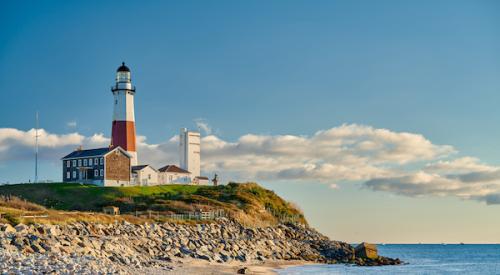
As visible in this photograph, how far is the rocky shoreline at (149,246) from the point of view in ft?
87.2

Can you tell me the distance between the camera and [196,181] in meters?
85.8

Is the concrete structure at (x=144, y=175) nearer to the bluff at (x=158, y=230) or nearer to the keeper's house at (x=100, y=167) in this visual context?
the keeper's house at (x=100, y=167)

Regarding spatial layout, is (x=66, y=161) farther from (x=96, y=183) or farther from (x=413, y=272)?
(x=413, y=272)

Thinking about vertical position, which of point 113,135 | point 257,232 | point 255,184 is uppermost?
point 113,135

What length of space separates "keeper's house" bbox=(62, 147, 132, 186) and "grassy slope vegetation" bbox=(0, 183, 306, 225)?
2.60m

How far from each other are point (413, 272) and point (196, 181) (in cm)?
4332

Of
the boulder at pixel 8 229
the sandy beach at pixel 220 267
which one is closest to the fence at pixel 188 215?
the sandy beach at pixel 220 267

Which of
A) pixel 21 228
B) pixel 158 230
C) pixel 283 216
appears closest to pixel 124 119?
pixel 283 216

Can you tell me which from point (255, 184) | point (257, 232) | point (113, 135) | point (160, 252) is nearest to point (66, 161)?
point (113, 135)

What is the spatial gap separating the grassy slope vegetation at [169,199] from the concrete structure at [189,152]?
11947 millimetres

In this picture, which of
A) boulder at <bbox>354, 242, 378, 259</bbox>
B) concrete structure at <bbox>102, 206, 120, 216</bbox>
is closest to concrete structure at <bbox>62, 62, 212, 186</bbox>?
concrete structure at <bbox>102, 206, 120, 216</bbox>

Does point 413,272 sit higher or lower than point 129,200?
lower

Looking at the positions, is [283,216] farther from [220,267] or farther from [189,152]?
[220,267]

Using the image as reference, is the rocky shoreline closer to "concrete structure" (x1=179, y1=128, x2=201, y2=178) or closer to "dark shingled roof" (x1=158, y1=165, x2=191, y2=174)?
"dark shingled roof" (x1=158, y1=165, x2=191, y2=174)
